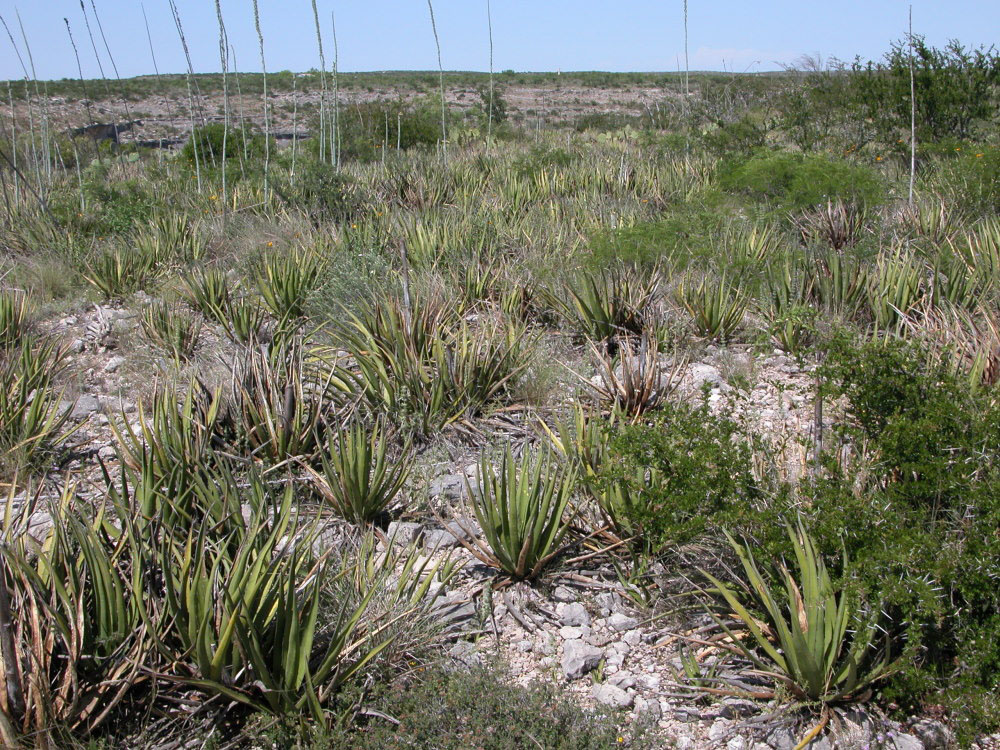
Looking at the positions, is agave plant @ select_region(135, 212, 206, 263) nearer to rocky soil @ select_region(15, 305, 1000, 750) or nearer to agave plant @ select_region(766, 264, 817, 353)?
rocky soil @ select_region(15, 305, 1000, 750)

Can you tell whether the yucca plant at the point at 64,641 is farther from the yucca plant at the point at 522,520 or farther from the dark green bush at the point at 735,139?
the dark green bush at the point at 735,139

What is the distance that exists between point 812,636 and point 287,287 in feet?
17.9

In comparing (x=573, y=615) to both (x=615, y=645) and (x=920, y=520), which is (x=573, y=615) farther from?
(x=920, y=520)

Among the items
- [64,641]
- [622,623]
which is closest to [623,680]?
[622,623]

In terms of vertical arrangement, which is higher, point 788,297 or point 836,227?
point 836,227

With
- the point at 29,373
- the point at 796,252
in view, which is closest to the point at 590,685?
the point at 29,373

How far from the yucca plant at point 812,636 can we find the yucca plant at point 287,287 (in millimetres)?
4849

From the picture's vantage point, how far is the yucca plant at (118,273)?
7.93 m

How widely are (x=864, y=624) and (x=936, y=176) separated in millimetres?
8601

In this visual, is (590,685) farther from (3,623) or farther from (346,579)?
(3,623)

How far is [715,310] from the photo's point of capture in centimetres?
620

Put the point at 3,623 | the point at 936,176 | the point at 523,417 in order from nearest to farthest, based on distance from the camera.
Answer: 1. the point at 3,623
2. the point at 523,417
3. the point at 936,176

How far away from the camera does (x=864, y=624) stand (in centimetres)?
266

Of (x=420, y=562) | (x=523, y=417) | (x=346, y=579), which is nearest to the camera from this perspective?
(x=346, y=579)
